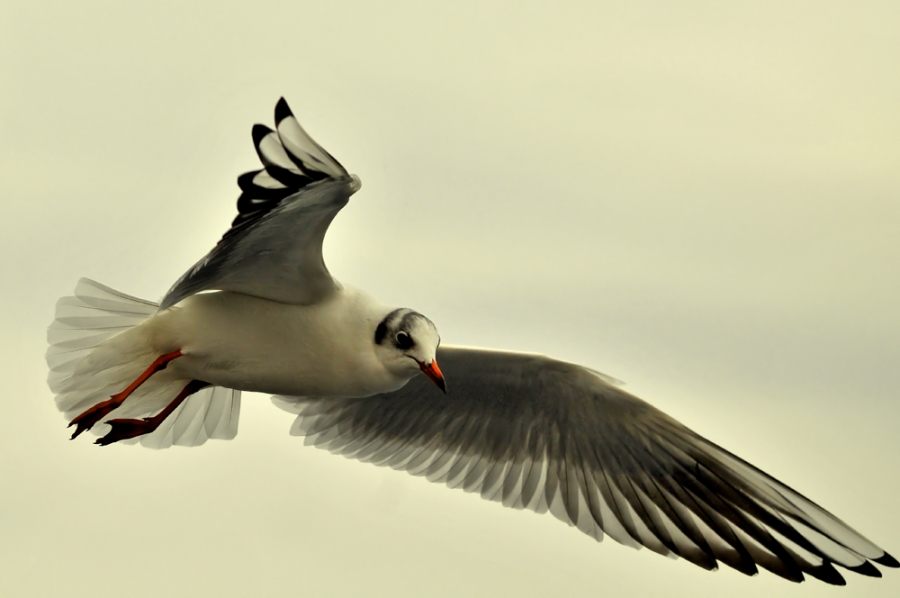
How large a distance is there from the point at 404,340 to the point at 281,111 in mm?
1248

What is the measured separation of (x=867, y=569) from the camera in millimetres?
4941

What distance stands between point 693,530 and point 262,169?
296 centimetres

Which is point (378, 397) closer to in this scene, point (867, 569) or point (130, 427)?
point (130, 427)

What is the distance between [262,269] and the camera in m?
4.36

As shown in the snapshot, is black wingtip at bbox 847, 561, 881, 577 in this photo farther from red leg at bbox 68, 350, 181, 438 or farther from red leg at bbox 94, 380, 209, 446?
red leg at bbox 68, 350, 181, 438

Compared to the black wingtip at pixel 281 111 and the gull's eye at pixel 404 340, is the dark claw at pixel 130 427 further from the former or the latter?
the black wingtip at pixel 281 111

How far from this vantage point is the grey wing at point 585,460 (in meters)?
5.17

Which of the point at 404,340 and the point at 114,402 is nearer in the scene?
the point at 404,340

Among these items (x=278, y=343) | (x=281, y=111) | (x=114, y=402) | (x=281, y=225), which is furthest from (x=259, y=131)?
(x=114, y=402)

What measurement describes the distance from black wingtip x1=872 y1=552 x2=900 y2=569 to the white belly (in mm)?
2295

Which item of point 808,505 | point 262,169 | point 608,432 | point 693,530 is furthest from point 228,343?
point 808,505

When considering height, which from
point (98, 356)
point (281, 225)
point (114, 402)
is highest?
point (281, 225)

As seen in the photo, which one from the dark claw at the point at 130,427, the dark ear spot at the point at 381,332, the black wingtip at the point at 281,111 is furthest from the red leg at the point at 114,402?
the black wingtip at the point at 281,111

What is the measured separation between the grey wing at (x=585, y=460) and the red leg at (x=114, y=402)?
1212 millimetres
